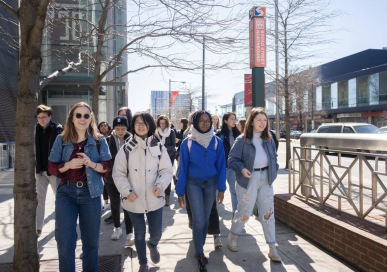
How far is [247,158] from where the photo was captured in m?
4.07

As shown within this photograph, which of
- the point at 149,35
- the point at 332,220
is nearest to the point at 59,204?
the point at 332,220

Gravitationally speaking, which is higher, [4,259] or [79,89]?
[79,89]

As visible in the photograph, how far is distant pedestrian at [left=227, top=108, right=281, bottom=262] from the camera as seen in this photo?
4.01 m

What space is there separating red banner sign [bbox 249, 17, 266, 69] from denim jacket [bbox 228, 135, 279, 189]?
2.48 metres

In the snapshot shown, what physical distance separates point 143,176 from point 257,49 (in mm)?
3766

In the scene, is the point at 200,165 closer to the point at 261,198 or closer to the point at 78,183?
the point at 261,198

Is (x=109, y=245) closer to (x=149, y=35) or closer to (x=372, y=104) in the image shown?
(x=149, y=35)

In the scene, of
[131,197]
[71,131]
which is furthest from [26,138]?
[131,197]

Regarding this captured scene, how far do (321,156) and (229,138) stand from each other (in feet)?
5.32

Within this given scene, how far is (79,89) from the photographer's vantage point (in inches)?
741

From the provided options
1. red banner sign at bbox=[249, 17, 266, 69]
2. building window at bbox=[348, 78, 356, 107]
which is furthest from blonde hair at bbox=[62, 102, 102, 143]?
building window at bbox=[348, 78, 356, 107]

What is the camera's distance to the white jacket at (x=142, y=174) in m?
3.38

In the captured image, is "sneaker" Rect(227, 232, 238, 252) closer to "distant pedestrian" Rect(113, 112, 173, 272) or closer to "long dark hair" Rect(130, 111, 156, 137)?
"distant pedestrian" Rect(113, 112, 173, 272)

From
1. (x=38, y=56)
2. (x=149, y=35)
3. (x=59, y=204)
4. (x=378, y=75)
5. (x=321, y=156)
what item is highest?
(x=378, y=75)
